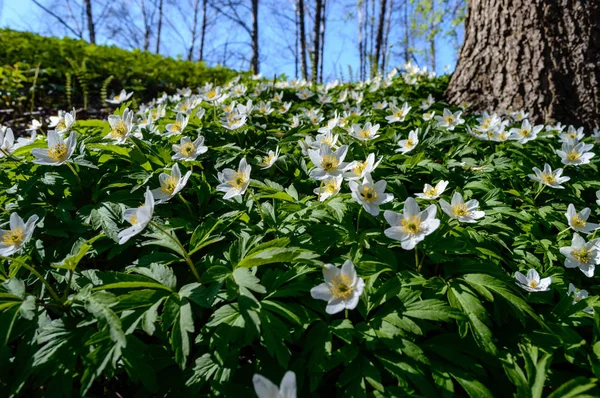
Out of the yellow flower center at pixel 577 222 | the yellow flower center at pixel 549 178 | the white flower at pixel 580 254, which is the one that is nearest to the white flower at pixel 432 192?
the white flower at pixel 580 254

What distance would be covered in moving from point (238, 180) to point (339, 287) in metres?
0.89

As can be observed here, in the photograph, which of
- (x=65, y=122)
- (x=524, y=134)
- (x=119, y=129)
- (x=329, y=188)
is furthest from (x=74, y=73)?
(x=524, y=134)

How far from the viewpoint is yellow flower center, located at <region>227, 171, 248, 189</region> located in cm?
204

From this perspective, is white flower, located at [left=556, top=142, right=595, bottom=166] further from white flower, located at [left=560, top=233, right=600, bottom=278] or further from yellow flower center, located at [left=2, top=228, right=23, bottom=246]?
yellow flower center, located at [left=2, top=228, right=23, bottom=246]

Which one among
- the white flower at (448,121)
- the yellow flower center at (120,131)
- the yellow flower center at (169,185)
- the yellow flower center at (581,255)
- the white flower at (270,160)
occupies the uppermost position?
the white flower at (448,121)

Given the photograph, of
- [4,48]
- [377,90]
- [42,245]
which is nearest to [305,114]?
[377,90]

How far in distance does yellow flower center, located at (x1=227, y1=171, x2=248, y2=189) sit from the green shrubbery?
17.5ft

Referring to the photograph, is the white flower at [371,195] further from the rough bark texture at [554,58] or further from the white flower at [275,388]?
the rough bark texture at [554,58]

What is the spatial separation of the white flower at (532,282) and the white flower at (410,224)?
51cm

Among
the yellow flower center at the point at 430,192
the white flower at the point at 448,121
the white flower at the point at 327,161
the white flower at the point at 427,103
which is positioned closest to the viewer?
the white flower at the point at 327,161

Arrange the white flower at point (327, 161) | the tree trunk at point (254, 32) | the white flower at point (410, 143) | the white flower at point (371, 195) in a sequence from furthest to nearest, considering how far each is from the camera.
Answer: the tree trunk at point (254, 32)
the white flower at point (410, 143)
the white flower at point (327, 161)
the white flower at point (371, 195)

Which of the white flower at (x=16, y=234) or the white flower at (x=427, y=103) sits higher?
the white flower at (x=427, y=103)

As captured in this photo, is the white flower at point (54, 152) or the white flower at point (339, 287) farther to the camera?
the white flower at point (54, 152)

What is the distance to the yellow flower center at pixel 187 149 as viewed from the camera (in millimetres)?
2339
